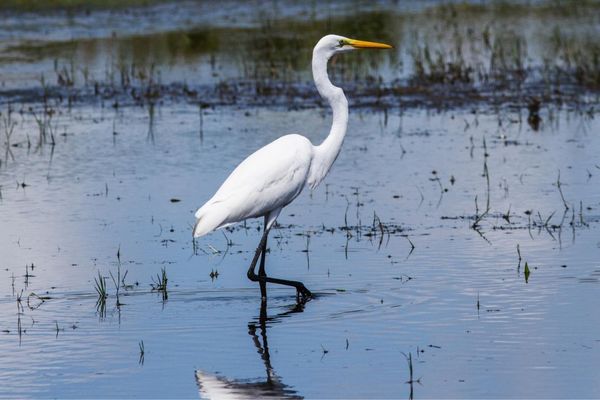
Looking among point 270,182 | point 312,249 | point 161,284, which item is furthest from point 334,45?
point 161,284

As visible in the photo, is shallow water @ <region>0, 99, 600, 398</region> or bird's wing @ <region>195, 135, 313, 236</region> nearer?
shallow water @ <region>0, 99, 600, 398</region>

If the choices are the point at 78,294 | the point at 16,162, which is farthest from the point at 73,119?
the point at 78,294

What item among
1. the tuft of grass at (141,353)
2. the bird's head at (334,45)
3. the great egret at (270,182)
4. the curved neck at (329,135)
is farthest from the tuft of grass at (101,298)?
the bird's head at (334,45)

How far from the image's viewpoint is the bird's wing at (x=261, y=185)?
28.3ft

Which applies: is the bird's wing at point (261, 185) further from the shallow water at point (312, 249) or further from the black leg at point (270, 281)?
the shallow water at point (312, 249)

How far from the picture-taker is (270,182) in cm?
881

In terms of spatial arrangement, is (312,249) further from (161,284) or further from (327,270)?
(161,284)

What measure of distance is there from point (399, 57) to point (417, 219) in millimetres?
10893

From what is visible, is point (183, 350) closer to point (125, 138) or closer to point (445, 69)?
point (125, 138)

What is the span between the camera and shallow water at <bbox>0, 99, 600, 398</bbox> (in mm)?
6887

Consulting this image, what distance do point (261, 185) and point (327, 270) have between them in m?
0.87

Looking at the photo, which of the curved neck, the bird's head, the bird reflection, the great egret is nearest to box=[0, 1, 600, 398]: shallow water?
the bird reflection

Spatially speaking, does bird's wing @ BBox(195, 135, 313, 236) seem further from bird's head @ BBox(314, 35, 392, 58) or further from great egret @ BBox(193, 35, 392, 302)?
bird's head @ BBox(314, 35, 392, 58)

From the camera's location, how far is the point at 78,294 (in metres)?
8.74
